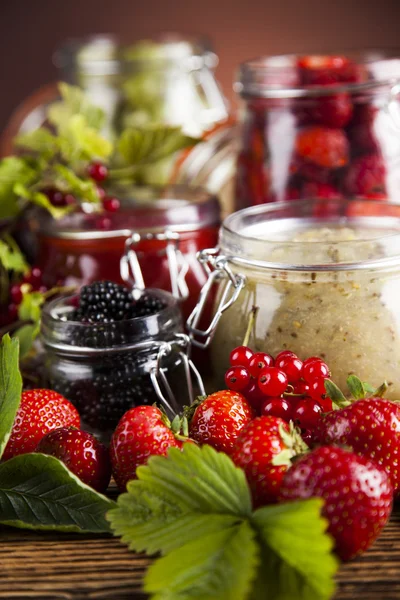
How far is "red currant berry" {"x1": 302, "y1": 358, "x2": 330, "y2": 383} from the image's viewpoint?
2.39 feet

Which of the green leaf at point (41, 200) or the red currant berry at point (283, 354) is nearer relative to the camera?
the red currant berry at point (283, 354)

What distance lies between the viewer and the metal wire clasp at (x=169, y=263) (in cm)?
102

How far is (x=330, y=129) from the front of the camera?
3.48 feet

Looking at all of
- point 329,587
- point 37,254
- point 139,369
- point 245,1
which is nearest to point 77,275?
point 37,254

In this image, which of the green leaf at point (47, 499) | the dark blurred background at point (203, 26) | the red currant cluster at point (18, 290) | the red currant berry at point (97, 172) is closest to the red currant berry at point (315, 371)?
the green leaf at point (47, 499)

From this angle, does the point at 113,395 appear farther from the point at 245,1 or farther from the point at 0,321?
the point at 245,1

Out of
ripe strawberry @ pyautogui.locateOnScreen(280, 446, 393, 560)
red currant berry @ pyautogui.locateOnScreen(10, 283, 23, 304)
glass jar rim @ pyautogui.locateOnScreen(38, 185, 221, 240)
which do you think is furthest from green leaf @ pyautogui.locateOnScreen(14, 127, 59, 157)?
ripe strawberry @ pyautogui.locateOnScreen(280, 446, 393, 560)

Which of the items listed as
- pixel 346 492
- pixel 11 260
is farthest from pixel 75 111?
pixel 346 492

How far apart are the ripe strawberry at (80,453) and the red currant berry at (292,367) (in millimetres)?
178

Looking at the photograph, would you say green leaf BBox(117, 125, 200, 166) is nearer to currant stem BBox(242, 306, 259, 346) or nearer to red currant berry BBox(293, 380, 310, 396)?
currant stem BBox(242, 306, 259, 346)

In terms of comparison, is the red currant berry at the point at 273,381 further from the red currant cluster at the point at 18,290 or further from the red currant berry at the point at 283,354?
the red currant cluster at the point at 18,290

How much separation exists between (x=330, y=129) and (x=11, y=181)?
441 millimetres

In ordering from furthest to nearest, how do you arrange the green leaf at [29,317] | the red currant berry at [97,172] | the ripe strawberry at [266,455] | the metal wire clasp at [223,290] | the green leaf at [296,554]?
the red currant berry at [97,172], the green leaf at [29,317], the metal wire clasp at [223,290], the ripe strawberry at [266,455], the green leaf at [296,554]

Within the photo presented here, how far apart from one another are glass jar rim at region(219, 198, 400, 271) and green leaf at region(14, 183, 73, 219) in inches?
10.6
